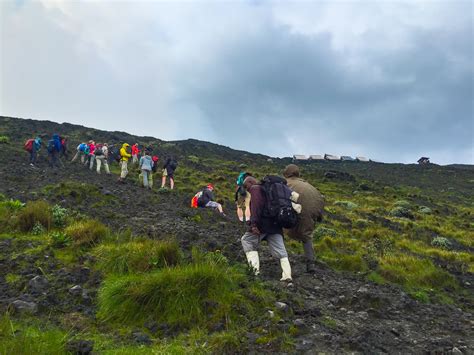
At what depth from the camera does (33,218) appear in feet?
29.3

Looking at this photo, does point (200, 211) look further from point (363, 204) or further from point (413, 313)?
point (363, 204)

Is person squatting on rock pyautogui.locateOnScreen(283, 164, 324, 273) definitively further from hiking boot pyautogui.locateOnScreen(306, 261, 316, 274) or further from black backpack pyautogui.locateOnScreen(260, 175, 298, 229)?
black backpack pyautogui.locateOnScreen(260, 175, 298, 229)

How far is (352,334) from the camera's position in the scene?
4.84 metres

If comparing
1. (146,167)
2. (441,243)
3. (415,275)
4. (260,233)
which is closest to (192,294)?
(260,233)

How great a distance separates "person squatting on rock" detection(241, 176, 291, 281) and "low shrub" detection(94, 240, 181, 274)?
1384mm

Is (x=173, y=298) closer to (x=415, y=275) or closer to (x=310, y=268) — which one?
(x=310, y=268)

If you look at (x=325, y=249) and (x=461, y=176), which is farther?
(x=461, y=176)

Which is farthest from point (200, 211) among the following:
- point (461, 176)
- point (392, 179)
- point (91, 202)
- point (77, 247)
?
point (461, 176)

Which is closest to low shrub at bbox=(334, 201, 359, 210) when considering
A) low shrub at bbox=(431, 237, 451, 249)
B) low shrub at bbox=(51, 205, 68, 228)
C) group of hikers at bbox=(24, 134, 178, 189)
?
low shrub at bbox=(431, 237, 451, 249)

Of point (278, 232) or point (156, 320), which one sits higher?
point (278, 232)

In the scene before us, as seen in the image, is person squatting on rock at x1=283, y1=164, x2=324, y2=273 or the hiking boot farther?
the hiking boot

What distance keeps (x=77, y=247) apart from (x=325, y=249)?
6830 mm

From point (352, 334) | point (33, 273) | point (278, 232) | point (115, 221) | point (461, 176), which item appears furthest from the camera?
point (461, 176)

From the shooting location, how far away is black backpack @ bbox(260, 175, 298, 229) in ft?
22.6
